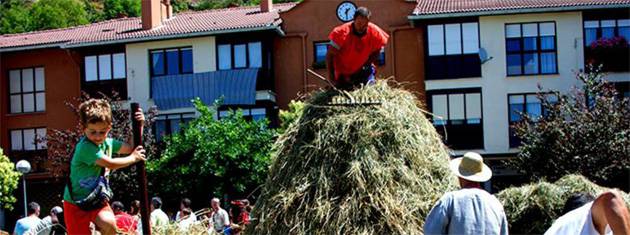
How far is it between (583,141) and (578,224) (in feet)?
83.0

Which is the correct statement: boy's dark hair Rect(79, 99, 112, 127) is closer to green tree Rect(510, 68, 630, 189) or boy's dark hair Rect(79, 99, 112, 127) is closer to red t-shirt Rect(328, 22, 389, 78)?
red t-shirt Rect(328, 22, 389, 78)

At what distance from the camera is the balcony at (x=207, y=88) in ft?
122

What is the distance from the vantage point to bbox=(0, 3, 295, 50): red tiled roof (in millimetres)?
Answer: 37875

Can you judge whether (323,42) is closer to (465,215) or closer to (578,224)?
(465,215)

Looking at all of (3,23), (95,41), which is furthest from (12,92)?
(3,23)

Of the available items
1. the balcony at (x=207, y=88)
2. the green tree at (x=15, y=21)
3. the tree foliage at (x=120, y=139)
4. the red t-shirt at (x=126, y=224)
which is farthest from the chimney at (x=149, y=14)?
the green tree at (x=15, y=21)

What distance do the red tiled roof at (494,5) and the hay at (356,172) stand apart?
26.5m

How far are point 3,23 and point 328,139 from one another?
234 feet

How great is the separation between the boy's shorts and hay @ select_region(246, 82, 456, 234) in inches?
81.1

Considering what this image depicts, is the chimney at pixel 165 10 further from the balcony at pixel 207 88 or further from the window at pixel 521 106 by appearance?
the window at pixel 521 106

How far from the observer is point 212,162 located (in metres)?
31.9

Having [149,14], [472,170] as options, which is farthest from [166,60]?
[472,170]

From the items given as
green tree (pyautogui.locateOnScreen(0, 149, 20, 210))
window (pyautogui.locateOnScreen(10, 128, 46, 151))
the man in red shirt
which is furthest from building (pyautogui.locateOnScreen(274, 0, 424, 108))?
the man in red shirt

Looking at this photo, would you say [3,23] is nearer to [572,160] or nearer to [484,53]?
[484,53]
